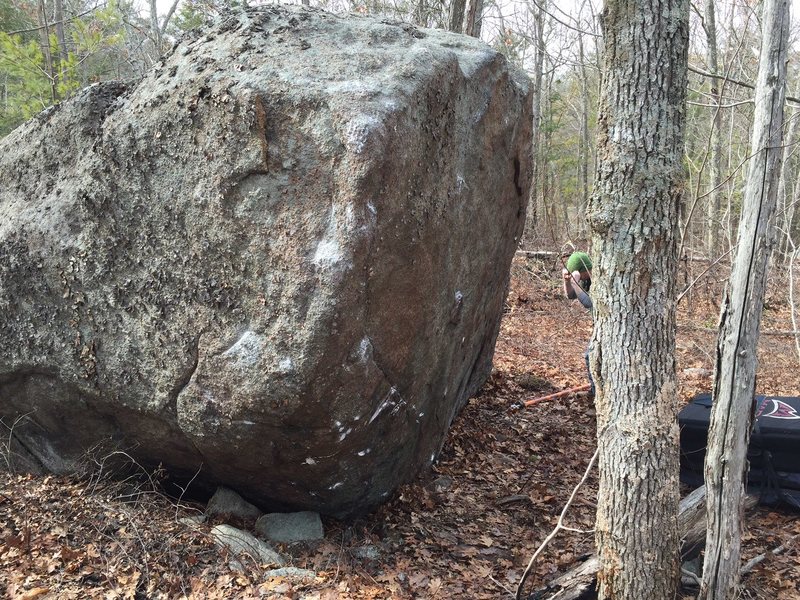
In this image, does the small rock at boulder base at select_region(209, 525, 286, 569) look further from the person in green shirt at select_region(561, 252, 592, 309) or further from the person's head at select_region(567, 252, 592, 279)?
the person's head at select_region(567, 252, 592, 279)

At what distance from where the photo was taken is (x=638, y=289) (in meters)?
3.16

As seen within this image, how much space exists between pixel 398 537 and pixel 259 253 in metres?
2.25

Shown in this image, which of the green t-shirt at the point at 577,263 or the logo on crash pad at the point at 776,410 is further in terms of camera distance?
the green t-shirt at the point at 577,263

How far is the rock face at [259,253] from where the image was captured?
3.47 m

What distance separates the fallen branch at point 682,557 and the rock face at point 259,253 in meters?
1.40

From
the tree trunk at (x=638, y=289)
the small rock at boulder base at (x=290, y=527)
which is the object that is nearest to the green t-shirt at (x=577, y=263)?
the tree trunk at (x=638, y=289)

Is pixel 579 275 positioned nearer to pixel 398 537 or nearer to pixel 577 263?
pixel 577 263

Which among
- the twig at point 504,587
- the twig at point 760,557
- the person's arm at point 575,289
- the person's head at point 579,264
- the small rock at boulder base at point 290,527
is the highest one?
the person's head at point 579,264

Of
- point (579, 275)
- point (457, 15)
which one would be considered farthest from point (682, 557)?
point (457, 15)

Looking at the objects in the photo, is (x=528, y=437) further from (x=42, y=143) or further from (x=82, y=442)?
Result: (x=42, y=143)

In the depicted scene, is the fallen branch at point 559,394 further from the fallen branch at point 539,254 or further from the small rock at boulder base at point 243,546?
the fallen branch at point 539,254

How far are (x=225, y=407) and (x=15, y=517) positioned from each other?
5.37 feet

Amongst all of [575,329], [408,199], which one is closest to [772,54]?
[408,199]

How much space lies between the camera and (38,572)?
3504mm
